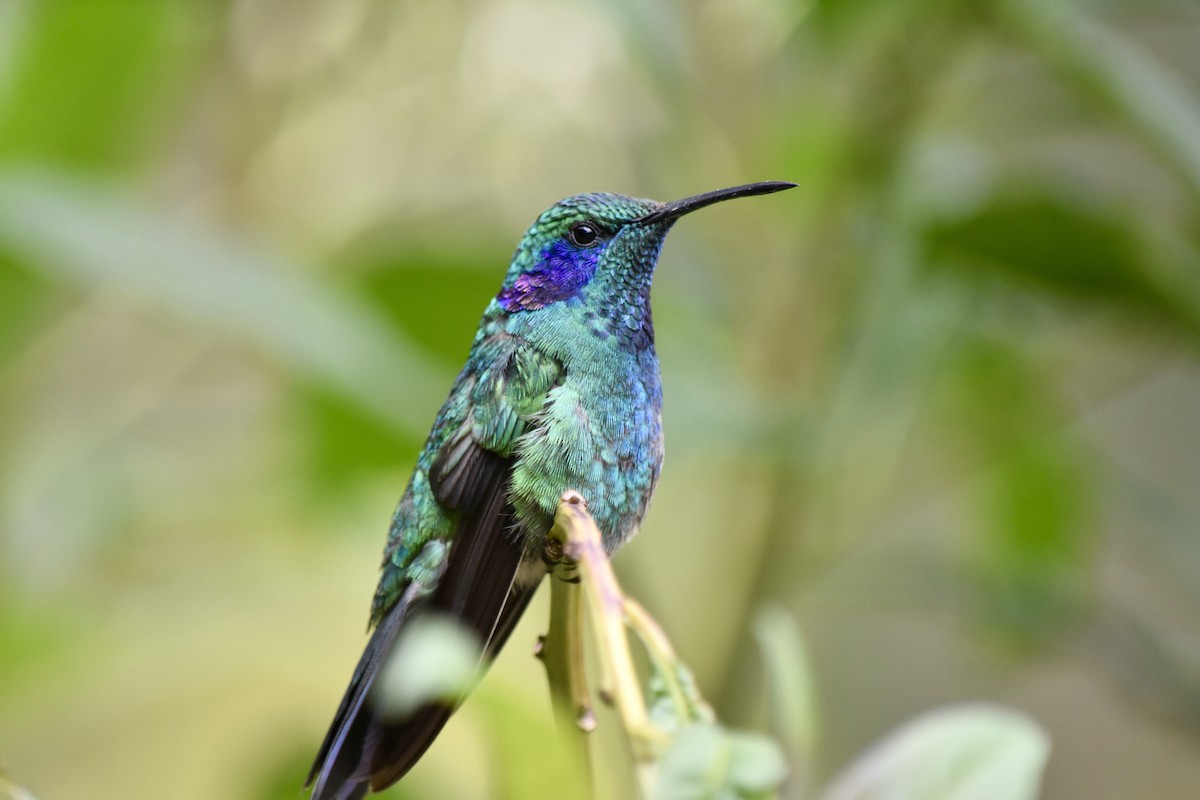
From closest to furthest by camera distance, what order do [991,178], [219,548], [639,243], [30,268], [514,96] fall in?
[639,243], [30,268], [991,178], [219,548], [514,96]

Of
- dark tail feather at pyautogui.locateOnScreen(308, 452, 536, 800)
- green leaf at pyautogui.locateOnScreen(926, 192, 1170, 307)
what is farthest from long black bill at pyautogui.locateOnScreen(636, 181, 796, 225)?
green leaf at pyautogui.locateOnScreen(926, 192, 1170, 307)

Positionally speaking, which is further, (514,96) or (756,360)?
(514,96)

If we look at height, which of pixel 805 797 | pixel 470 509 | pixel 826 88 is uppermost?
pixel 826 88

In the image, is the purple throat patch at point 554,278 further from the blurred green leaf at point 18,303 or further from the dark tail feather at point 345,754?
the blurred green leaf at point 18,303

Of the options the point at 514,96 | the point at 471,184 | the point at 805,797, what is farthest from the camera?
the point at 471,184

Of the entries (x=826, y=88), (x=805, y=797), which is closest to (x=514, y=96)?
(x=826, y=88)

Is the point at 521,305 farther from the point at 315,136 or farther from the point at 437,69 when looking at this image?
the point at 437,69

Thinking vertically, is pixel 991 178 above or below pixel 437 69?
below
